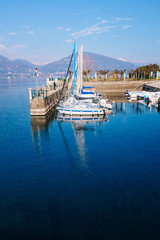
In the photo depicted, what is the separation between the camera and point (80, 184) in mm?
19703

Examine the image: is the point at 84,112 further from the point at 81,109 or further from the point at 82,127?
the point at 82,127

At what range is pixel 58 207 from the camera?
16.2 metres

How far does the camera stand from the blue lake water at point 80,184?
14.0 m

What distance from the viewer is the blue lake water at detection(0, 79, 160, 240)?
14.0m

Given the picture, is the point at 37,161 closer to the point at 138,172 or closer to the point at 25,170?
the point at 25,170

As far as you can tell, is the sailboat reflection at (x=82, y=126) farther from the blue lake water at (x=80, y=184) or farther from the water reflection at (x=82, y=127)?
the blue lake water at (x=80, y=184)

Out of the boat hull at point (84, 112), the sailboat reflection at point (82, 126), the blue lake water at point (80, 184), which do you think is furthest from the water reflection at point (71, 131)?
the boat hull at point (84, 112)

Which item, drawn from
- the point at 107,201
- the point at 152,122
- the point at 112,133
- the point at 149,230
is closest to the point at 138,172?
the point at 107,201

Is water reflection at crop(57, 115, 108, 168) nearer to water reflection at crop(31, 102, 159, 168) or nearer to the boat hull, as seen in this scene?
water reflection at crop(31, 102, 159, 168)

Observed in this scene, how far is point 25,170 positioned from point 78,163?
6.11 m

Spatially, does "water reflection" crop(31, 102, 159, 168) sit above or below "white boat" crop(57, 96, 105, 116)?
below

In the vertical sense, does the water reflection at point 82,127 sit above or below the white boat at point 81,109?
below

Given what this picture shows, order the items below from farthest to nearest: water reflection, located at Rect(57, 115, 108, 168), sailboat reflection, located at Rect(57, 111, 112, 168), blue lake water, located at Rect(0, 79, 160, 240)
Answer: sailboat reflection, located at Rect(57, 111, 112, 168) → water reflection, located at Rect(57, 115, 108, 168) → blue lake water, located at Rect(0, 79, 160, 240)

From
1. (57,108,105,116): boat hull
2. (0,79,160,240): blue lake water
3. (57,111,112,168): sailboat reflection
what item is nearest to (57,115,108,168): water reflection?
(57,111,112,168): sailboat reflection
